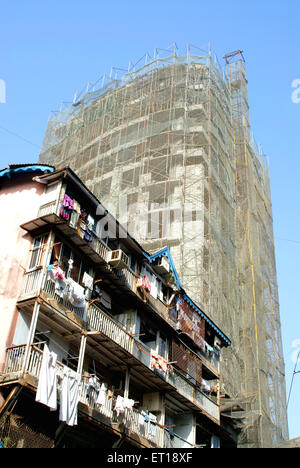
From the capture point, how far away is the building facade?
15156 millimetres

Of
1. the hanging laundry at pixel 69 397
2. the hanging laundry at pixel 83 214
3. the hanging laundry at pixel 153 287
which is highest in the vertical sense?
the hanging laundry at pixel 83 214

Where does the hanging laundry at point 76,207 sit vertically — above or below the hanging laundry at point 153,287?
above

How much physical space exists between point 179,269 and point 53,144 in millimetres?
18076

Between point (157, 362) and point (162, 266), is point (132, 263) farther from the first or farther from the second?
point (157, 362)

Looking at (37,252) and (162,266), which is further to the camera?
(162,266)

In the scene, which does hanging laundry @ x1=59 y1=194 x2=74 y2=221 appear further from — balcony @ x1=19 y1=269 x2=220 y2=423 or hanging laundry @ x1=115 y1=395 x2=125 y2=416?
hanging laundry @ x1=115 y1=395 x2=125 y2=416

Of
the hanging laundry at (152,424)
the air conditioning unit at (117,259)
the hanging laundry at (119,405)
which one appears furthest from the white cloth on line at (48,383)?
the hanging laundry at (152,424)

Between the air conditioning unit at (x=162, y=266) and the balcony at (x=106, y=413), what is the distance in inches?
253

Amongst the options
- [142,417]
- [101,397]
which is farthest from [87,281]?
[142,417]

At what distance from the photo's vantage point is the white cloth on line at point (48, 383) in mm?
14424

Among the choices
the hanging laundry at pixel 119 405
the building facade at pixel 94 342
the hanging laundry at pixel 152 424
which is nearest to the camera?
the building facade at pixel 94 342

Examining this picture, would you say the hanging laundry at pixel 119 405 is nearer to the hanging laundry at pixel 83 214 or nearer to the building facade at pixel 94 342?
the building facade at pixel 94 342

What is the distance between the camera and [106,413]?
17.5 meters

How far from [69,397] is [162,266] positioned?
8.87 meters
